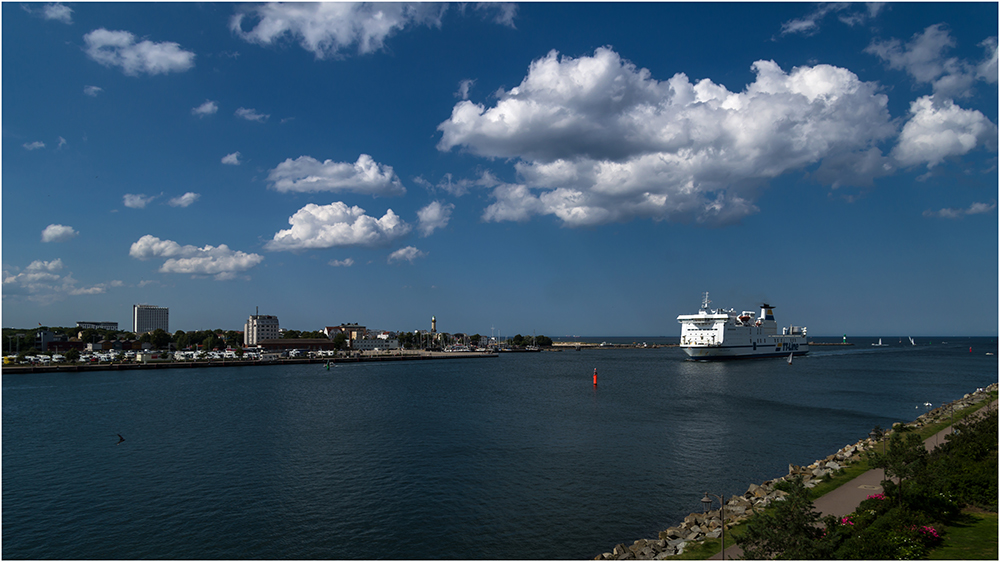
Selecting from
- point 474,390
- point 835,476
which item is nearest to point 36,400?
point 474,390

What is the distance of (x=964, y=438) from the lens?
1683 centimetres

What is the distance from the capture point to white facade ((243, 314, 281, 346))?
187250 mm

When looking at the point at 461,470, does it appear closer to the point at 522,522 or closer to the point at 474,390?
the point at 522,522

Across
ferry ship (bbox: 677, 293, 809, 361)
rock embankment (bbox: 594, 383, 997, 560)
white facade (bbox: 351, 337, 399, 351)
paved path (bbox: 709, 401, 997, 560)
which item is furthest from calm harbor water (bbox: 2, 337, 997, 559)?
white facade (bbox: 351, 337, 399, 351)

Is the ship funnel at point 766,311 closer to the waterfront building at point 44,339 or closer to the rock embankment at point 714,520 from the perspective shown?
the rock embankment at point 714,520

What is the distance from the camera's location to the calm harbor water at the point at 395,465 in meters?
16.9

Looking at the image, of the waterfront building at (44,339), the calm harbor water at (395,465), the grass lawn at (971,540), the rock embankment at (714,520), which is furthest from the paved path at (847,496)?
the waterfront building at (44,339)

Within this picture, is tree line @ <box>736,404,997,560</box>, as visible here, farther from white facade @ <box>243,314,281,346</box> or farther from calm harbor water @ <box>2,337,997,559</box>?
white facade @ <box>243,314,281,346</box>

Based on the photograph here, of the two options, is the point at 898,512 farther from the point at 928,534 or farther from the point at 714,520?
the point at 714,520

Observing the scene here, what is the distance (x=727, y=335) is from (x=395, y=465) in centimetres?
8083

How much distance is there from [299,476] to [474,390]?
33.9 metres

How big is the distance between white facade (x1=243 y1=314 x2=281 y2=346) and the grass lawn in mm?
196784

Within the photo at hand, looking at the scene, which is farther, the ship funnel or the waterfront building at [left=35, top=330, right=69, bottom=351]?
the waterfront building at [left=35, top=330, right=69, bottom=351]

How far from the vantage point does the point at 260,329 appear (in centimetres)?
18812
